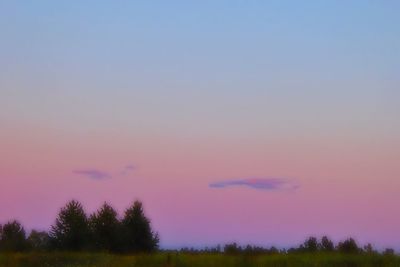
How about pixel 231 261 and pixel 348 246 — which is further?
pixel 348 246

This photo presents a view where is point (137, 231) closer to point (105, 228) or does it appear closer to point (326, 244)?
point (105, 228)

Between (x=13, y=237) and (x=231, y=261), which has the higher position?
(x=13, y=237)

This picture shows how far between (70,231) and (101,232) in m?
1.99

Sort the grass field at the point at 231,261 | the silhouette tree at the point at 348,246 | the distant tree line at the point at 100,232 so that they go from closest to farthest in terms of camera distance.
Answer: the grass field at the point at 231,261, the silhouette tree at the point at 348,246, the distant tree line at the point at 100,232

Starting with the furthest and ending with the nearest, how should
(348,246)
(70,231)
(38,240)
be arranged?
(38,240), (70,231), (348,246)

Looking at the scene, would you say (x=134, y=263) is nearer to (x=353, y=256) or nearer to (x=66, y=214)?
(x=353, y=256)

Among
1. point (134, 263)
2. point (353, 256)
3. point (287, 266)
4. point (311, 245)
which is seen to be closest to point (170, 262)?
point (134, 263)

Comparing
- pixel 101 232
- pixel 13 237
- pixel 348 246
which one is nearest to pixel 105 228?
pixel 101 232

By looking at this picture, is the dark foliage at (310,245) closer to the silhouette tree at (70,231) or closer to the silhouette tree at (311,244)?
the silhouette tree at (311,244)

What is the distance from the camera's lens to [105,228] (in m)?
48.2

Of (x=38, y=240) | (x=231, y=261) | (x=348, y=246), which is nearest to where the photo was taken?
(x=231, y=261)

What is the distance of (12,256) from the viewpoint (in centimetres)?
3666

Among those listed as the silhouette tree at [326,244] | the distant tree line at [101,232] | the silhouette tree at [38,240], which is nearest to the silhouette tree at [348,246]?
the silhouette tree at [326,244]

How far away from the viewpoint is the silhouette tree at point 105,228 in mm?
47812
